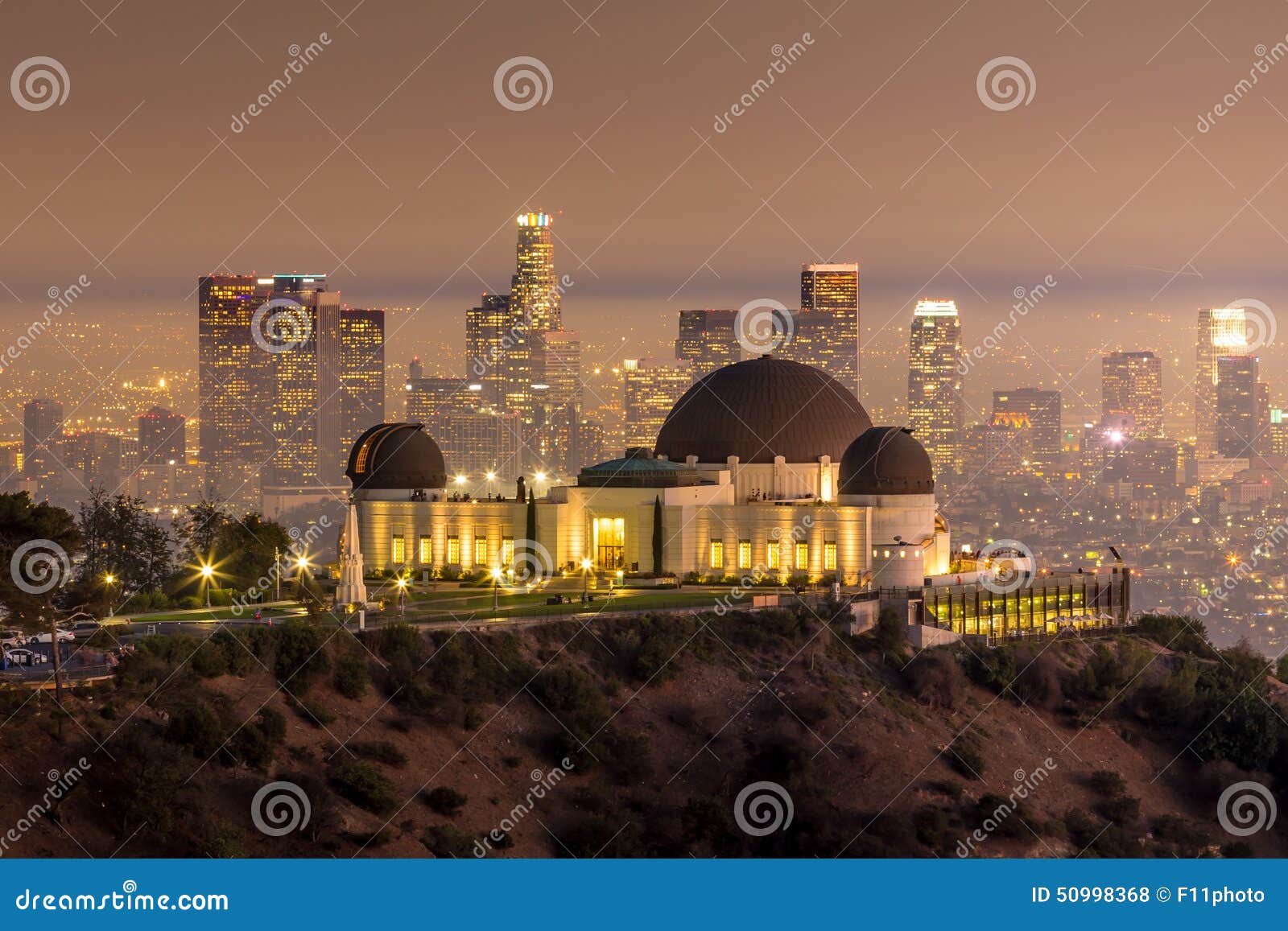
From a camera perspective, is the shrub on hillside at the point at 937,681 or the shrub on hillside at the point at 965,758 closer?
the shrub on hillside at the point at 965,758

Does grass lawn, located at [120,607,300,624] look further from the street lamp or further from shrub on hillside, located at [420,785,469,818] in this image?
shrub on hillside, located at [420,785,469,818]

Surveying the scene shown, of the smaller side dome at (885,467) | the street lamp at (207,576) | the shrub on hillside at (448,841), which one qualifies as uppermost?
the smaller side dome at (885,467)

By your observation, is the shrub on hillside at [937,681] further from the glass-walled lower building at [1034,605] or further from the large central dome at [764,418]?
the large central dome at [764,418]

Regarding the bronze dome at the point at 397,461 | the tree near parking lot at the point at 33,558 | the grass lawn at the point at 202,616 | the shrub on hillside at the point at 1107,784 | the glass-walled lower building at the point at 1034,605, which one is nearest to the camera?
the tree near parking lot at the point at 33,558

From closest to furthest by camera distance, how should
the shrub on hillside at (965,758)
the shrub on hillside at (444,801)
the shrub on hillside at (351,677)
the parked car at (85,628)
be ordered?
the shrub on hillside at (444,801) → the parked car at (85,628) → the shrub on hillside at (351,677) → the shrub on hillside at (965,758)

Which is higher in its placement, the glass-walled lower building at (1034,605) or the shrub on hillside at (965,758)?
the glass-walled lower building at (1034,605)

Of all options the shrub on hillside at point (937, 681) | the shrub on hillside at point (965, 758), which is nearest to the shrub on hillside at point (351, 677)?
the shrub on hillside at point (965, 758)

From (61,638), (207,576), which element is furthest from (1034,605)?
(61,638)
